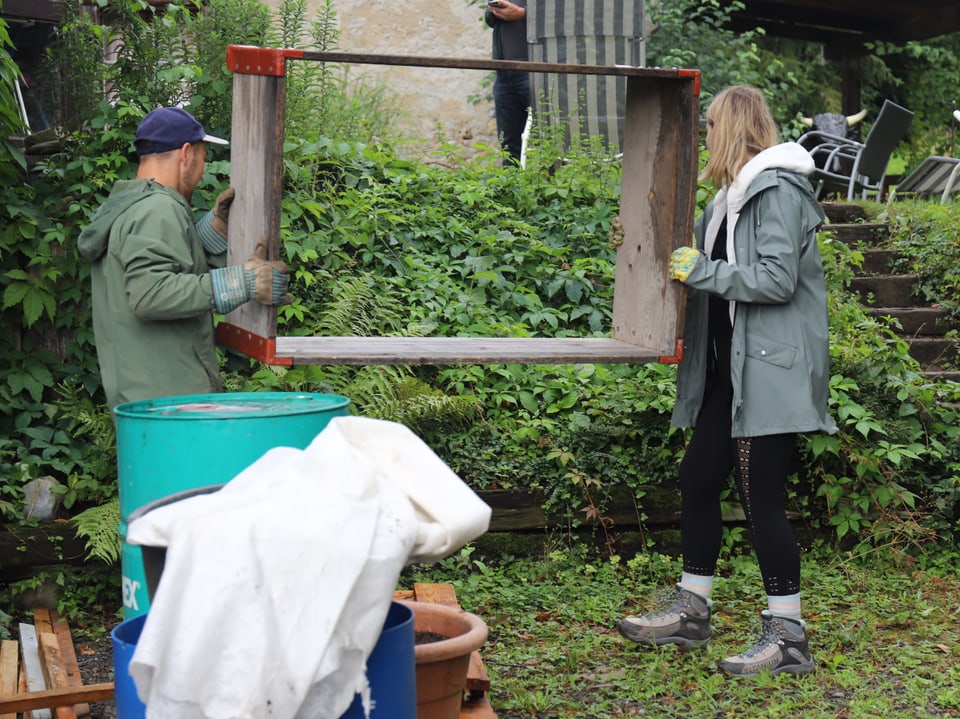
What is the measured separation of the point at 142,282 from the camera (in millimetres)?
3332

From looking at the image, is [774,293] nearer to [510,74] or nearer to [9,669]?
[9,669]

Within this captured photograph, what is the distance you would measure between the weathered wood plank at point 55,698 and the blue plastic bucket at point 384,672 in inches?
36.7

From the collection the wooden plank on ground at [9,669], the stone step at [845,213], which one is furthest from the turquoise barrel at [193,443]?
the stone step at [845,213]

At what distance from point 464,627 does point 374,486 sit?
1.19 meters

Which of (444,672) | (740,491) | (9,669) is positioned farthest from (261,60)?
(9,669)

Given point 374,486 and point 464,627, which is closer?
point 374,486

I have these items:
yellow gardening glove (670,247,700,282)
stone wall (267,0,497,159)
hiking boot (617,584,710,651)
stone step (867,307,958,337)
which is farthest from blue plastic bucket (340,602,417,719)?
stone wall (267,0,497,159)

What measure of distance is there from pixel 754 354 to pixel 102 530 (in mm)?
2610

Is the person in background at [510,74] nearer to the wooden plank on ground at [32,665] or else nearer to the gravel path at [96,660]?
the gravel path at [96,660]

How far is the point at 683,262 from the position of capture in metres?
3.60

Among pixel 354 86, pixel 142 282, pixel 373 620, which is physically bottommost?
pixel 373 620

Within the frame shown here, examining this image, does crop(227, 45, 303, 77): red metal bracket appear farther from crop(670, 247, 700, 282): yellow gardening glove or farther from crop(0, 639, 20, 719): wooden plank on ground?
crop(0, 639, 20, 719): wooden plank on ground

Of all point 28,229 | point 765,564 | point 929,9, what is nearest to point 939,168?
point 929,9

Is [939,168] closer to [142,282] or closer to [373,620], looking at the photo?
[142,282]
